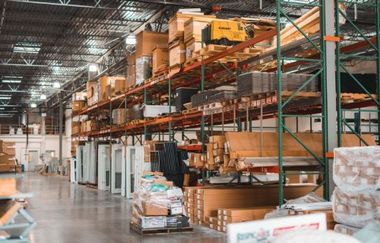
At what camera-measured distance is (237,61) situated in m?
11.9

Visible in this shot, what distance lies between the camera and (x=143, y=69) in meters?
15.6

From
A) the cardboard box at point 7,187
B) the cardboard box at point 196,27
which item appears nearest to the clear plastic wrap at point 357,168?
the cardboard box at point 7,187

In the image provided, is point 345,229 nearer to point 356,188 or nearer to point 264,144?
point 356,188

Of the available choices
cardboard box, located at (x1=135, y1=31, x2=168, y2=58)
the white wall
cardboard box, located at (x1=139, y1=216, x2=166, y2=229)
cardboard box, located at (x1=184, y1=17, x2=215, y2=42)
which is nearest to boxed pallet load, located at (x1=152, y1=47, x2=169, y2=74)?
cardboard box, located at (x1=135, y1=31, x2=168, y2=58)

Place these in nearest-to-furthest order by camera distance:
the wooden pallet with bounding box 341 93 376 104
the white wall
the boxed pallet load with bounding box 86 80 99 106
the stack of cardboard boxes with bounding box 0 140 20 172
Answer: the wooden pallet with bounding box 341 93 376 104, the boxed pallet load with bounding box 86 80 99 106, the stack of cardboard boxes with bounding box 0 140 20 172, the white wall

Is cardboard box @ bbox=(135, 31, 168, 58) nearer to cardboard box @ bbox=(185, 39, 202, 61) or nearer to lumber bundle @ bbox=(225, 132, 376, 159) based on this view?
cardboard box @ bbox=(185, 39, 202, 61)

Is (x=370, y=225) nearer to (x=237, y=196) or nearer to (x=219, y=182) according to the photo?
(x=237, y=196)

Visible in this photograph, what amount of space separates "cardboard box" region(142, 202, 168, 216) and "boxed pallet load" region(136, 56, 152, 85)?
6.55 m

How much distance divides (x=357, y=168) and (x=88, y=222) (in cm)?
670

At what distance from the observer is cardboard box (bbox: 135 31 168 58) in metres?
15.3

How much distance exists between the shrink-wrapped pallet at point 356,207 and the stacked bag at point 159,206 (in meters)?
3.55

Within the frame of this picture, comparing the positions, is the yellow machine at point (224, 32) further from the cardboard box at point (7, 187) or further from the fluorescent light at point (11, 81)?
the fluorescent light at point (11, 81)

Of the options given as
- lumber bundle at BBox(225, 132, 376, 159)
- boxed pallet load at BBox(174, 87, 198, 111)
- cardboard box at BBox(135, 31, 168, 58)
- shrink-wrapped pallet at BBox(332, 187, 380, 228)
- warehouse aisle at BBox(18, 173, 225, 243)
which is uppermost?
cardboard box at BBox(135, 31, 168, 58)

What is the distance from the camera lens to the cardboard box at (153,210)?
376 inches
